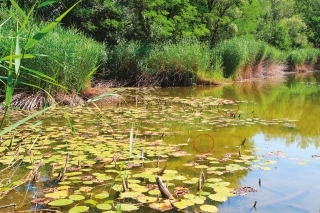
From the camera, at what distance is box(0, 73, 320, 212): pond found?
261cm

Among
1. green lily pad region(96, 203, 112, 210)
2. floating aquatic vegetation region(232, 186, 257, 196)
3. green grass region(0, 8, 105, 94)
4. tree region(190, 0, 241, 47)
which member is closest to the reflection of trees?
floating aquatic vegetation region(232, 186, 257, 196)

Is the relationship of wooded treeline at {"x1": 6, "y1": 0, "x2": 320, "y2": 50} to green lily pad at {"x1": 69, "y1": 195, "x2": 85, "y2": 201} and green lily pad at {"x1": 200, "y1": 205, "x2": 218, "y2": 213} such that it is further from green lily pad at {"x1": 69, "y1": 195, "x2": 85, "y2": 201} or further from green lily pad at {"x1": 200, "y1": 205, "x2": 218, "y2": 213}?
green lily pad at {"x1": 200, "y1": 205, "x2": 218, "y2": 213}

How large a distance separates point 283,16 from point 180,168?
35.5 m

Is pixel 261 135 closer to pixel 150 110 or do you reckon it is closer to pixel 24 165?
pixel 150 110

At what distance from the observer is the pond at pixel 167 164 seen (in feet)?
8.55

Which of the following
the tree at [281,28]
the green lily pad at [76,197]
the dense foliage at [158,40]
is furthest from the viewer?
the tree at [281,28]

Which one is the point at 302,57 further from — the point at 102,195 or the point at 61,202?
the point at 61,202

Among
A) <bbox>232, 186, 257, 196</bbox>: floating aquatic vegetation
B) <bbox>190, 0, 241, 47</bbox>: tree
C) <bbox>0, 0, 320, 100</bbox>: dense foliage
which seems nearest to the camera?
<bbox>232, 186, 257, 196</bbox>: floating aquatic vegetation

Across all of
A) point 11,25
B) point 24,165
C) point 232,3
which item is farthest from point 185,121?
point 232,3

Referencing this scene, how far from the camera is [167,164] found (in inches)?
140

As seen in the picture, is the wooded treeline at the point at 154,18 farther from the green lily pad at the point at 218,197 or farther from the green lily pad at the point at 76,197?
the green lily pad at the point at 218,197

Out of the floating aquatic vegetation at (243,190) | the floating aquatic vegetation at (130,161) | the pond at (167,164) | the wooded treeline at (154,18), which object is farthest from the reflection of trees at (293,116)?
the wooded treeline at (154,18)

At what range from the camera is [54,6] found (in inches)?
542

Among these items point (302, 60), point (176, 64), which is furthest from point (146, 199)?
point (302, 60)
